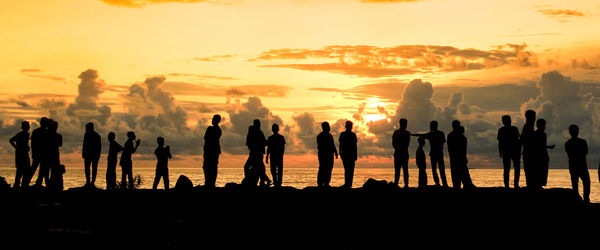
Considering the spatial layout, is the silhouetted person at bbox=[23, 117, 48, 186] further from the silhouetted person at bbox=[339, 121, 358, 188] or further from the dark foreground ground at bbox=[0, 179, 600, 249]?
the silhouetted person at bbox=[339, 121, 358, 188]

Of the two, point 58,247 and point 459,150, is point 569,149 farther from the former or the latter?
point 58,247

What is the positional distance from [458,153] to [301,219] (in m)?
6.45

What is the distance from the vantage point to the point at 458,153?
63.3 feet

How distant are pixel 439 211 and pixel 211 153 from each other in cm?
766

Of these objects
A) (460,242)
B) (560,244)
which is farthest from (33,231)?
(560,244)

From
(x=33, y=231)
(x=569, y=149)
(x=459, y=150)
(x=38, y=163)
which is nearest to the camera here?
(x=33, y=231)

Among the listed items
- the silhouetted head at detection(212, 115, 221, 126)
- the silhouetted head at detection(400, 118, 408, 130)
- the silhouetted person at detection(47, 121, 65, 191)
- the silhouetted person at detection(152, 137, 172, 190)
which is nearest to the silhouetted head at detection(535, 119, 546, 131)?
the silhouetted head at detection(400, 118, 408, 130)

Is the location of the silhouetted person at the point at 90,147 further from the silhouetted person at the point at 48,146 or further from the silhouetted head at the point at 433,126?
the silhouetted head at the point at 433,126

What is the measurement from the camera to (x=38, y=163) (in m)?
20.5

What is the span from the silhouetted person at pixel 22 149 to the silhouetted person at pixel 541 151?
54.9 ft

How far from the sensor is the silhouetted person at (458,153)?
1922cm

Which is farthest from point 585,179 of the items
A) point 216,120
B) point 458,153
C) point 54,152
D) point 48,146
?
point 48,146

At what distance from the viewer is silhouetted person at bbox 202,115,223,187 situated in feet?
62.7

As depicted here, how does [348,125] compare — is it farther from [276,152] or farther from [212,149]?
[212,149]
